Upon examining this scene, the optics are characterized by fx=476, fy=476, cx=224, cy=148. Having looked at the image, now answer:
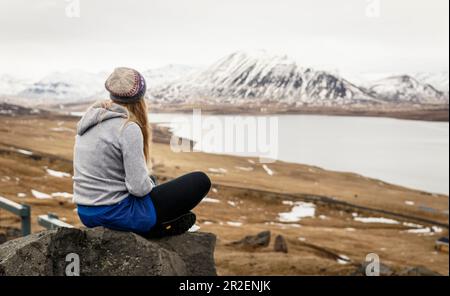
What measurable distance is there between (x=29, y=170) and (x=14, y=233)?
19.1 m

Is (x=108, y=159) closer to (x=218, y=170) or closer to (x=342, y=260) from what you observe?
(x=342, y=260)

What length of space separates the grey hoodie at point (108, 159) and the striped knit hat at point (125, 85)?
0.10 m

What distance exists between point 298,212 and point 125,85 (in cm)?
3851

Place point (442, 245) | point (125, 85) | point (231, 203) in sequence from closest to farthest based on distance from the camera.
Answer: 1. point (125, 85)
2. point (442, 245)
3. point (231, 203)

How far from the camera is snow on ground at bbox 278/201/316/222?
1500 inches

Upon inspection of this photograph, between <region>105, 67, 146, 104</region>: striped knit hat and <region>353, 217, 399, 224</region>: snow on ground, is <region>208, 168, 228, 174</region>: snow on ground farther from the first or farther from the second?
<region>105, 67, 146, 104</region>: striped knit hat

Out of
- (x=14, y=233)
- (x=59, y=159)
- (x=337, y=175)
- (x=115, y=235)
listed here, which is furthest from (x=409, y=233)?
(x=337, y=175)

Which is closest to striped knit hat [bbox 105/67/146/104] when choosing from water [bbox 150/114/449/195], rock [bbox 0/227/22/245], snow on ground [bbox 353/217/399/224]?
rock [bbox 0/227/22/245]

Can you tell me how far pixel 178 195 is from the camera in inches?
172

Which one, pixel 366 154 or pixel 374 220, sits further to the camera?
pixel 366 154

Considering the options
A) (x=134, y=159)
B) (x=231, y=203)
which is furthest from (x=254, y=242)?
(x=231, y=203)

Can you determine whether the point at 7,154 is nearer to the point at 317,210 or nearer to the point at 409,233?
the point at 317,210

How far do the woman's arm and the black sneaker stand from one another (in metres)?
0.57

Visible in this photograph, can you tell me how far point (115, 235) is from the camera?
13.8 ft
